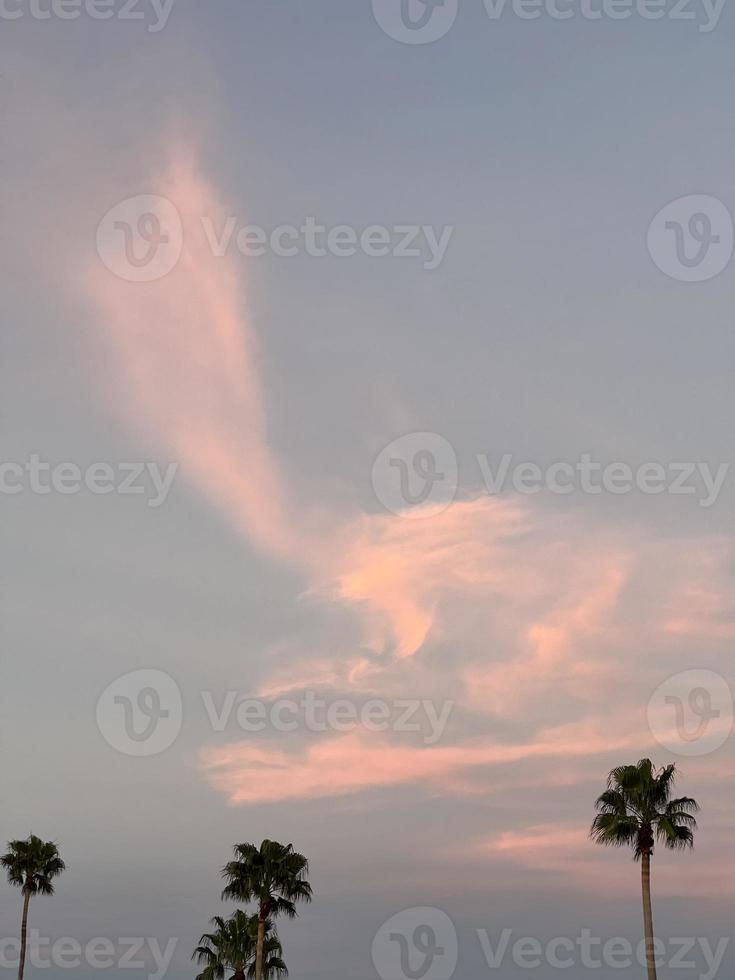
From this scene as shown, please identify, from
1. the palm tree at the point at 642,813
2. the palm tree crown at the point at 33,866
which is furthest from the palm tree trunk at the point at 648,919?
the palm tree crown at the point at 33,866

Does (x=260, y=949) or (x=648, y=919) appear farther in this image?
(x=260, y=949)

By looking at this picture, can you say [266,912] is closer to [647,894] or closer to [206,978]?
[206,978]

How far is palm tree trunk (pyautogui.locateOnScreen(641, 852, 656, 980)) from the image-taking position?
61156 mm

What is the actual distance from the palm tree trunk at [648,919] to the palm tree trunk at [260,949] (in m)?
26.0

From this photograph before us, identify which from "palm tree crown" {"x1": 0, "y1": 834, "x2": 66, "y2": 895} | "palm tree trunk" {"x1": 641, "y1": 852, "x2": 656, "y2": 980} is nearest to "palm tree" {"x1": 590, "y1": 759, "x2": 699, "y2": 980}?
"palm tree trunk" {"x1": 641, "y1": 852, "x2": 656, "y2": 980}

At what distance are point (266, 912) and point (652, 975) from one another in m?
26.3

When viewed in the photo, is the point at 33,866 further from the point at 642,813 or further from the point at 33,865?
the point at 642,813

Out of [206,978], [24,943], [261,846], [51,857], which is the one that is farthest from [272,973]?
[24,943]

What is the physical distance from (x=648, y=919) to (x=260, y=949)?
27.5 m

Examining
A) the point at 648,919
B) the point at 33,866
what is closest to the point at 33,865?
the point at 33,866

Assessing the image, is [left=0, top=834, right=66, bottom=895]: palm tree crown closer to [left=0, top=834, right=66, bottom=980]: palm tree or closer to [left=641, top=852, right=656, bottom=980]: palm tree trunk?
[left=0, top=834, right=66, bottom=980]: palm tree

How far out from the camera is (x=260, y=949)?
252 ft

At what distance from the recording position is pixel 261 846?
75.7 metres

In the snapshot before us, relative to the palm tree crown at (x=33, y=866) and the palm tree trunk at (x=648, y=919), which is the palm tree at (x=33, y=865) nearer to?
the palm tree crown at (x=33, y=866)
